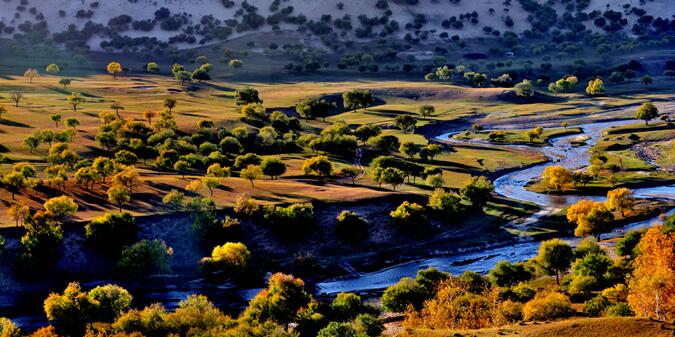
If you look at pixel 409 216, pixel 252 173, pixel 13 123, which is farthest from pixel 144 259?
pixel 13 123

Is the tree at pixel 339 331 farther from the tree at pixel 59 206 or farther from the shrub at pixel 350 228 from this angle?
the tree at pixel 59 206

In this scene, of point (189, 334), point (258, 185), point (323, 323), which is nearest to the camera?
point (189, 334)

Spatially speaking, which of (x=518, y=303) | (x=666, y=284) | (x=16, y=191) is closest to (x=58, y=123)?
(x=16, y=191)

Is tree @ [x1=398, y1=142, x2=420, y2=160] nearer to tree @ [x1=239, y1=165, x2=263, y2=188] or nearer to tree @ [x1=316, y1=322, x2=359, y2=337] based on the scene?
tree @ [x1=239, y1=165, x2=263, y2=188]

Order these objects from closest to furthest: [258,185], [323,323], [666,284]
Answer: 1. [666,284]
2. [323,323]
3. [258,185]

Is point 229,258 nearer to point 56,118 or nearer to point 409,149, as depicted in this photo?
point 409,149

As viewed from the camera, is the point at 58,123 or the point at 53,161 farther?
the point at 58,123

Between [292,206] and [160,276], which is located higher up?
[292,206]

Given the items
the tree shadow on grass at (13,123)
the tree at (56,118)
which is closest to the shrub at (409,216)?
the tree at (56,118)

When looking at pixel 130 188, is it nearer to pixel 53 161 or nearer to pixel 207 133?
pixel 53 161
